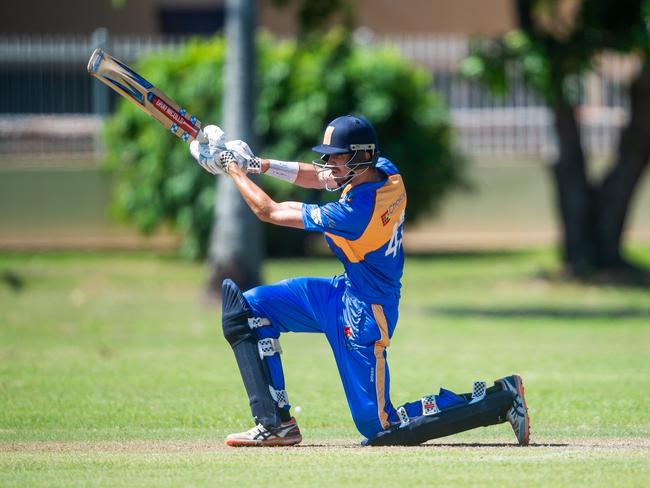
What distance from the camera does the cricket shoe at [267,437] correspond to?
303 inches

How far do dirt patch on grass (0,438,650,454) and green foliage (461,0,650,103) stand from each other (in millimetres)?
8342

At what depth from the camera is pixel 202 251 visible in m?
20.0

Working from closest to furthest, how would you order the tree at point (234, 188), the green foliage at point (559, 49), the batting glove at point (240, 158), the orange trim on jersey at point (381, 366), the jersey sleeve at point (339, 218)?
Answer: the jersey sleeve at point (339, 218) → the orange trim on jersey at point (381, 366) → the batting glove at point (240, 158) → the green foliage at point (559, 49) → the tree at point (234, 188)

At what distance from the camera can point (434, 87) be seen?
22.0 metres

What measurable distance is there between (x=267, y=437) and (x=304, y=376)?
145 inches

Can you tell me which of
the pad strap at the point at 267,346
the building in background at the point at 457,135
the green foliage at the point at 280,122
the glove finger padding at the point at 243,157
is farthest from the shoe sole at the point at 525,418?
the building in background at the point at 457,135

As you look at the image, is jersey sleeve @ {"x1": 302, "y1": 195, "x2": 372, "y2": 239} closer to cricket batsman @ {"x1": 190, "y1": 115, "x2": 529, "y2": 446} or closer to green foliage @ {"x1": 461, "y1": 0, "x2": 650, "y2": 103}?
Result: cricket batsman @ {"x1": 190, "y1": 115, "x2": 529, "y2": 446}

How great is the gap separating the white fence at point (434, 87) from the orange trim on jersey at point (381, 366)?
14232 mm

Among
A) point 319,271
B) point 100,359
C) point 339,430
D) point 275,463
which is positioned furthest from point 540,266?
point 275,463

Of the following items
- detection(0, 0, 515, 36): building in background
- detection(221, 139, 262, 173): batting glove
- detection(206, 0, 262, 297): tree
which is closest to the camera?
detection(221, 139, 262, 173): batting glove

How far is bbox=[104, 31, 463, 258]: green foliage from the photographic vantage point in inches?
779

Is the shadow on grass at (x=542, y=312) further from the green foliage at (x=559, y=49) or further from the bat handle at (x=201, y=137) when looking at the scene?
the bat handle at (x=201, y=137)

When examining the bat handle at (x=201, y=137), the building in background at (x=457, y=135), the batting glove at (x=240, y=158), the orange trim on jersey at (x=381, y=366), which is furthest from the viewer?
the building in background at (x=457, y=135)

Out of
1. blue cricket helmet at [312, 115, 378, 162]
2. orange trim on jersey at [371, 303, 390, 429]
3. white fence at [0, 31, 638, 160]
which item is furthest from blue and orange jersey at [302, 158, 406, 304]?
white fence at [0, 31, 638, 160]
